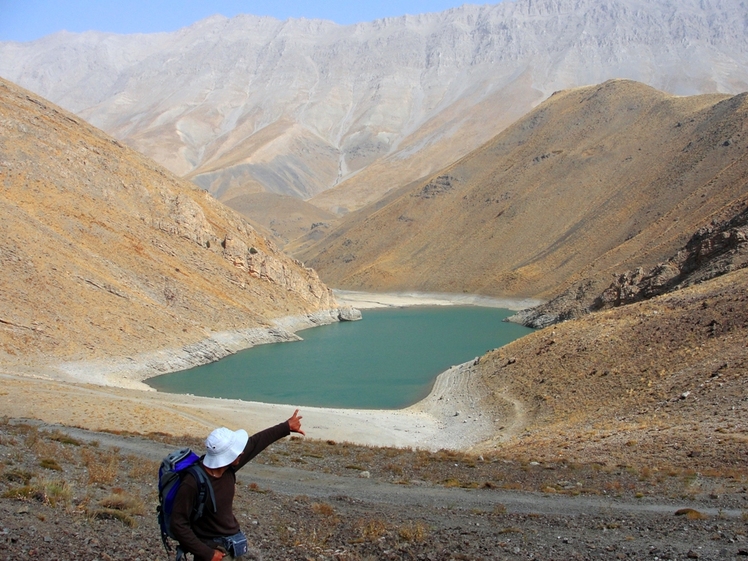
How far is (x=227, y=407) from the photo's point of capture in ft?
99.6

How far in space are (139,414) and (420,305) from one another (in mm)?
74373

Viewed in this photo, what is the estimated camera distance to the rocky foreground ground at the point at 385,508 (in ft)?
28.9

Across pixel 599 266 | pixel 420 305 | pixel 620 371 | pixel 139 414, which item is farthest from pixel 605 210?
pixel 139 414

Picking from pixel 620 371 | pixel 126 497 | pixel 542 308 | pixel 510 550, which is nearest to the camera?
pixel 510 550

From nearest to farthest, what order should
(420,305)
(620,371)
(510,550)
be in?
(510,550), (620,371), (420,305)

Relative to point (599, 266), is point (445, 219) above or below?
above

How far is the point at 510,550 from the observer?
30.7 feet

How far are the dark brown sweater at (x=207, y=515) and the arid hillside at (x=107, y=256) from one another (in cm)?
3250

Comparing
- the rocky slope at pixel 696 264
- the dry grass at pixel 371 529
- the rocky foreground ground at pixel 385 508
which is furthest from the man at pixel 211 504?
the rocky slope at pixel 696 264

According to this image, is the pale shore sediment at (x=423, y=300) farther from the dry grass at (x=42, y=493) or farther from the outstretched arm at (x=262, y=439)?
the outstretched arm at (x=262, y=439)

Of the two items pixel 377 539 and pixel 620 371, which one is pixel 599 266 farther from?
pixel 377 539

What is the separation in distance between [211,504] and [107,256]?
153ft

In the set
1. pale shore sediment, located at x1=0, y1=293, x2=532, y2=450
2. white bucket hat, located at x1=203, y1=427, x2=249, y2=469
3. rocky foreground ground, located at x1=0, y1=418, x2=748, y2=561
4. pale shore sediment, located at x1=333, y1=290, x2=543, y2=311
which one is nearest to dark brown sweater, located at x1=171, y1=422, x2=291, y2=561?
white bucket hat, located at x1=203, y1=427, x2=249, y2=469

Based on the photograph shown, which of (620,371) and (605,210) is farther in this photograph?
(605,210)
